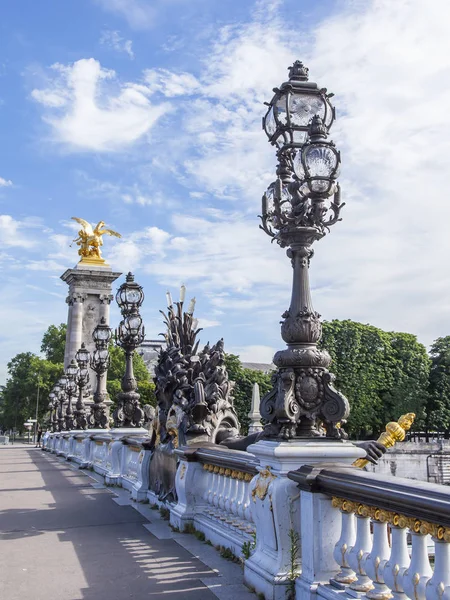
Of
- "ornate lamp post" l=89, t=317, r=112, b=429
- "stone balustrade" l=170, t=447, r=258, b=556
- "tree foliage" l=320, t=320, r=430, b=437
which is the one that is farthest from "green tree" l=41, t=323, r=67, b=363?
"stone balustrade" l=170, t=447, r=258, b=556

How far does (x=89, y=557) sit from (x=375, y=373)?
189ft

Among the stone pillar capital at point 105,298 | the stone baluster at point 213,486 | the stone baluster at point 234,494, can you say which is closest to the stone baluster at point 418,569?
the stone baluster at point 234,494

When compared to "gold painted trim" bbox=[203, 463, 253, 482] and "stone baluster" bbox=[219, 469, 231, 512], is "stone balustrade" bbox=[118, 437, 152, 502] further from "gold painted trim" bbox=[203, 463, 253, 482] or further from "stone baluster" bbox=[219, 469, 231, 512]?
"stone baluster" bbox=[219, 469, 231, 512]

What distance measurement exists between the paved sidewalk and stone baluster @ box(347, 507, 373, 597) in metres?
1.37

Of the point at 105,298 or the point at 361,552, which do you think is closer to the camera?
the point at 361,552

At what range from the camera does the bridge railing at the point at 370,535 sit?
3.78 metres

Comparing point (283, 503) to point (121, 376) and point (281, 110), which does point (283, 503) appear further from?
point (121, 376)

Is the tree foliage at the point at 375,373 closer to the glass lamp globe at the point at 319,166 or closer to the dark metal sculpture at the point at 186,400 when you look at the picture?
the dark metal sculpture at the point at 186,400

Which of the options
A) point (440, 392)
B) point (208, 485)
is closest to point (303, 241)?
point (208, 485)

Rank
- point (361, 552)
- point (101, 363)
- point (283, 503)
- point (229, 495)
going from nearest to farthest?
point (361, 552)
point (283, 503)
point (229, 495)
point (101, 363)

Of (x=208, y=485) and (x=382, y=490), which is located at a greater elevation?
(x=382, y=490)

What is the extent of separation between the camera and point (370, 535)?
4.90 meters

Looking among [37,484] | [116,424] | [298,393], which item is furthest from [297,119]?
[37,484]

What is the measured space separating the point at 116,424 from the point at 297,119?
11475mm
